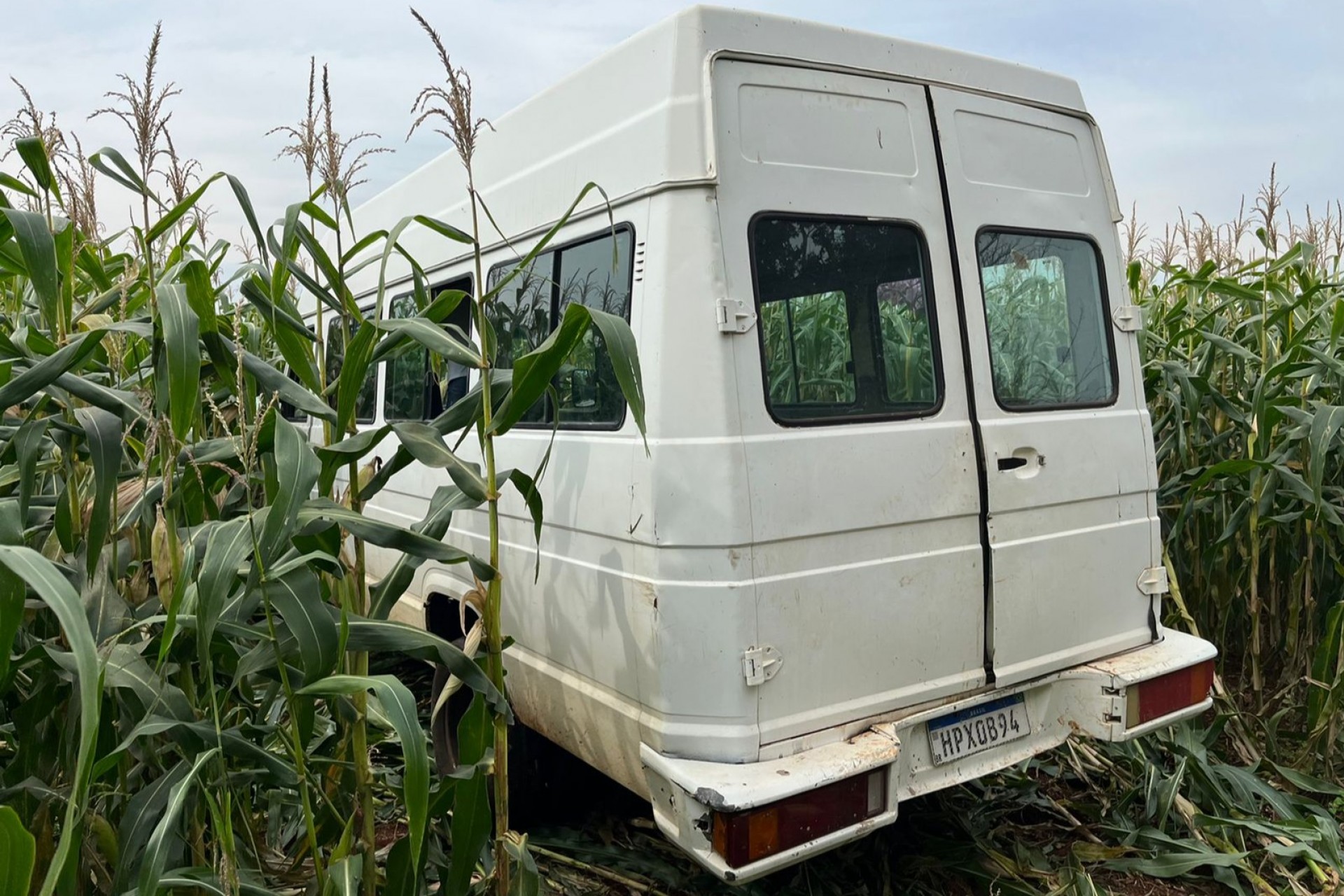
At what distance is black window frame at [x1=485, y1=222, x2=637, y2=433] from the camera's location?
8.84ft

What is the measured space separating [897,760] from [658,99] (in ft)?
→ 6.08

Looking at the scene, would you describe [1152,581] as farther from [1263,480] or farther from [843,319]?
[843,319]

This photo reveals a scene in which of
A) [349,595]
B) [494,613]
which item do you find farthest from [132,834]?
[494,613]

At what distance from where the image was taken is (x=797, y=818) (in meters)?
2.47

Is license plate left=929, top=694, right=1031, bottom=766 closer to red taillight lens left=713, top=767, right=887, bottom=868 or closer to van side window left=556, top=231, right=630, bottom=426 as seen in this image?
red taillight lens left=713, top=767, right=887, bottom=868

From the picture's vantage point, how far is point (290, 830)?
9.53 feet

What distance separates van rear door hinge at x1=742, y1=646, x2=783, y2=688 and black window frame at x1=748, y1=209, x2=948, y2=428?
1.94 feet

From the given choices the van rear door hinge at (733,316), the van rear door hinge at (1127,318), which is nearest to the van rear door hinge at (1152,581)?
the van rear door hinge at (1127,318)

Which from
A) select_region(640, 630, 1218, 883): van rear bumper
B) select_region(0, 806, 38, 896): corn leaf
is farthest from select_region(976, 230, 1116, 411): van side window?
select_region(0, 806, 38, 896): corn leaf

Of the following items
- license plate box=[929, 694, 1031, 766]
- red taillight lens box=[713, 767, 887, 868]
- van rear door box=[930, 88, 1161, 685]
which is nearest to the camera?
red taillight lens box=[713, 767, 887, 868]

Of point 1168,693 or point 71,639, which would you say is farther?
point 1168,693

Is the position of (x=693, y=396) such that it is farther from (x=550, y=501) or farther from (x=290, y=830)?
(x=290, y=830)

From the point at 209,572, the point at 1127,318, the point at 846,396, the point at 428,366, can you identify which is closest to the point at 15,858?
the point at 209,572

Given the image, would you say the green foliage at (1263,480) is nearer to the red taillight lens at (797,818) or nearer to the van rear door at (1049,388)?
the van rear door at (1049,388)
